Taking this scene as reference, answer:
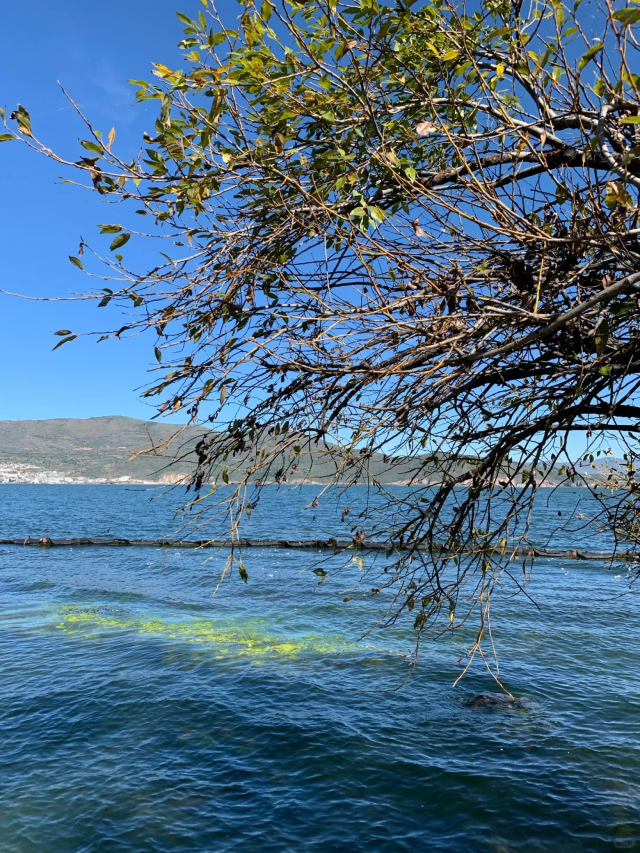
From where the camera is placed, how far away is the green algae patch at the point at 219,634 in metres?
18.6

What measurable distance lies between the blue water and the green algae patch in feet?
0.35

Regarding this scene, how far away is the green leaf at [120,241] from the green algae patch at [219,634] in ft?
51.0

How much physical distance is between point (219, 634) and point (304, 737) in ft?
29.0

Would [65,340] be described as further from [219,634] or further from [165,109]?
[219,634]

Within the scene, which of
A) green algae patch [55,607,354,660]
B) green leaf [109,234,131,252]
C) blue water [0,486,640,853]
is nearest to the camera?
green leaf [109,234,131,252]

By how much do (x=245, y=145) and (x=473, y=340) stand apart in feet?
6.73

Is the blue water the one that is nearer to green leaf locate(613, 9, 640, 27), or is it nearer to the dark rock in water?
the dark rock in water

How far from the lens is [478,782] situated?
10570 millimetres

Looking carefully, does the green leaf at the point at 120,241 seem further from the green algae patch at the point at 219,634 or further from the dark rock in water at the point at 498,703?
the green algae patch at the point at 219,634

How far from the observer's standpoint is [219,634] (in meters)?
20.6

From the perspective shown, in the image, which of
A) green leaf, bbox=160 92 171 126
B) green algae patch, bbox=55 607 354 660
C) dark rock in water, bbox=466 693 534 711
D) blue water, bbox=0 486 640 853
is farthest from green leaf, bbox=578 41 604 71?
green algae patch, bbox=55 607 354 660

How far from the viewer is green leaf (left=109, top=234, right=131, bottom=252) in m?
4.21

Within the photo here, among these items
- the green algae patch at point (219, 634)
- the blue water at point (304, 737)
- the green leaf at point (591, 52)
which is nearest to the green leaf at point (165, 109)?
the green leaf at point (591, 52)

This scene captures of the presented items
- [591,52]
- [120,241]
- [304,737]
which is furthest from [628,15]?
[304,737]
